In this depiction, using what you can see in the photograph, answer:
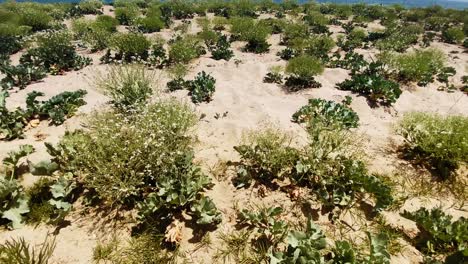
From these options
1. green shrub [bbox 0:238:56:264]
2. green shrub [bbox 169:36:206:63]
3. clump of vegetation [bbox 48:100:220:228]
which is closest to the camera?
green shrub [bbox 0:238:56:264]

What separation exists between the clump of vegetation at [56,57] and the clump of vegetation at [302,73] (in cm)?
678

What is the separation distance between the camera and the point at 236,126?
23.0ft

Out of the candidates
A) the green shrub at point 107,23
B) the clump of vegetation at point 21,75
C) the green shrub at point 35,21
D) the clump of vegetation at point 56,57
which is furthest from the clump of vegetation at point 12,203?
the green shrub at point 35,21

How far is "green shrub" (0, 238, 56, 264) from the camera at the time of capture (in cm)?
380

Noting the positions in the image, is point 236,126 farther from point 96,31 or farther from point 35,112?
point 96,31

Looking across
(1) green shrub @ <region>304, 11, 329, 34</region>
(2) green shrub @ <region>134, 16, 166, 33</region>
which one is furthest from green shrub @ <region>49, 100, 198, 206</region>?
(1) green shrub @ <region>304, 11, 329, 34</region>

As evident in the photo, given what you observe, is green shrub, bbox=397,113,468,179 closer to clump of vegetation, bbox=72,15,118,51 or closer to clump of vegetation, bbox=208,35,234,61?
clump of vegetation, bbox=208,35,234,61

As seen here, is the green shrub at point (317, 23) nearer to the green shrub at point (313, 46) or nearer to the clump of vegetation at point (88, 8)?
the green shrub at point (313, 46)

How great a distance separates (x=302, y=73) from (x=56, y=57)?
795cm

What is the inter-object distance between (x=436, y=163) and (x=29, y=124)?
8172mm

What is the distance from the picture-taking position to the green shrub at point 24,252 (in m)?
3.80

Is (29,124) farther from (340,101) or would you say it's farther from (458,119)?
(458,119)

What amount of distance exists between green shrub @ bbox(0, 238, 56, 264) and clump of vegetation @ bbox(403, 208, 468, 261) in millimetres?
4862

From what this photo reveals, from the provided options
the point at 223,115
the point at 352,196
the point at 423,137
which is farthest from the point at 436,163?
the point at 223,115
